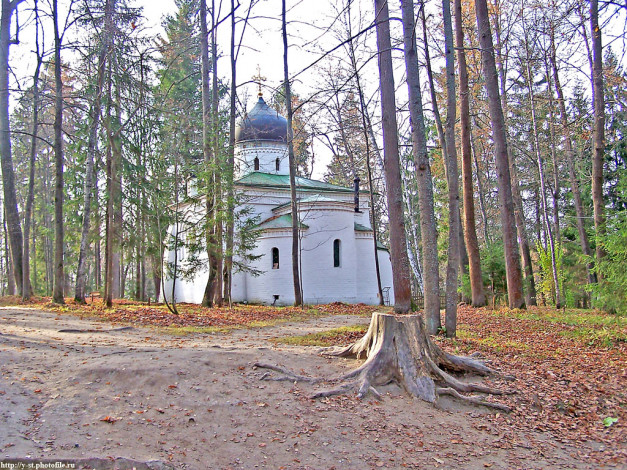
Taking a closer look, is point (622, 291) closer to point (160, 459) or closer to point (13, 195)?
point (160, 459)

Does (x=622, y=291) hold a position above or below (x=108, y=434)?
above

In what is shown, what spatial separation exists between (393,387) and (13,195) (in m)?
16.3

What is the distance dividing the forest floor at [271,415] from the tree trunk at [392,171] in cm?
372

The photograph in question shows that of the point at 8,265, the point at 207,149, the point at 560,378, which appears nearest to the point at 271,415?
the point at 560,378

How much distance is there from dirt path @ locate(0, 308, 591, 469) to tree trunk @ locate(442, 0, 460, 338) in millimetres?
3399

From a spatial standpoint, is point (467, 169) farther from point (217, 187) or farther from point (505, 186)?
point (217, 187)

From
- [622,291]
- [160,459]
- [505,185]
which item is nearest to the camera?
[160,459]

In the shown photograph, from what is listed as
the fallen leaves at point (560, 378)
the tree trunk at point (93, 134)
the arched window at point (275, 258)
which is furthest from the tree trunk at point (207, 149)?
the fallen leaves at point (560, 378)

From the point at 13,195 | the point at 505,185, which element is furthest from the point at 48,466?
the point at 13,195

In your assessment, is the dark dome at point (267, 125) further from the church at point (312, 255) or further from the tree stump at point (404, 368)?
the tree stump at point (404, 368)

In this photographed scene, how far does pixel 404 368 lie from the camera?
6508mm

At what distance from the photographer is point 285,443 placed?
197 inches

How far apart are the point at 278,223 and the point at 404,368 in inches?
735

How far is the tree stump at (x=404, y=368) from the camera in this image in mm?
6195
